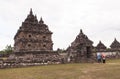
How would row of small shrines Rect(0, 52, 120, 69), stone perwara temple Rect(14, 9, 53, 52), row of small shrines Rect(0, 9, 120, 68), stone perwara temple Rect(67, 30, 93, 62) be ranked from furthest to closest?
stone perwara temple Rect(14, 9, 53, 52) → row of small shrines Rect(0, 9, 120, 68) → stone perwara temple Rect(67, 30, 93, 62) → row of small shrines Rect(0, 52, 120, 69)

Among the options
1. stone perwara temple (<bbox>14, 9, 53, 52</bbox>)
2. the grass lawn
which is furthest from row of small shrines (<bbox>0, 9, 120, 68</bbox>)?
the grass lawn

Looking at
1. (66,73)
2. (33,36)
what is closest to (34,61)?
(66,73)

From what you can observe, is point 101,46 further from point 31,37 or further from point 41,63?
point 41,63

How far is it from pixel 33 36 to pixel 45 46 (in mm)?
4916

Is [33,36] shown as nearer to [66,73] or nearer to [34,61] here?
[34,61]

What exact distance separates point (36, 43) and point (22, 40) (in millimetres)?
4379

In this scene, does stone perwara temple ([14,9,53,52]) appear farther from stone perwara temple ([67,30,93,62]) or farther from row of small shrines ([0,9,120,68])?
stone perwara temple ([67,30,93,62])

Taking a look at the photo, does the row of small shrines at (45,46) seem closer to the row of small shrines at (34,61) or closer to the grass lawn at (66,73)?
the row of small shrines at (34,61)

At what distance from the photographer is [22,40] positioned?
45281 millimetres

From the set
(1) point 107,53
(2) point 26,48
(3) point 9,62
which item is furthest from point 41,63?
(2) point 26,48

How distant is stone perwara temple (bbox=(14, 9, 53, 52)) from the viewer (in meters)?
45.4

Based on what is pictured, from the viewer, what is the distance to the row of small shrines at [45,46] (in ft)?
85.7

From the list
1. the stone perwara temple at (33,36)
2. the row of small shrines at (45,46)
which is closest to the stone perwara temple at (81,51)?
the row of small shrines at (45,46)

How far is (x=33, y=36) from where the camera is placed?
47.2m
